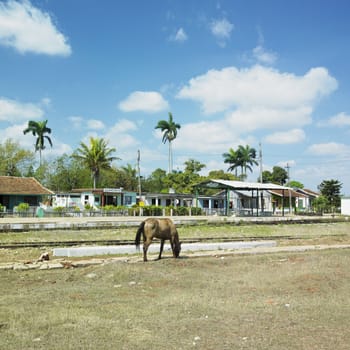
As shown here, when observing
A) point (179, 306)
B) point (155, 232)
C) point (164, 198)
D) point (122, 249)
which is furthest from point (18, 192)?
point (179, 306)

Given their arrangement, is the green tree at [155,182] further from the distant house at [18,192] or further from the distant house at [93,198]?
the distant house at [18,192]

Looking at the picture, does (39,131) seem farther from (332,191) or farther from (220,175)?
(332,191)

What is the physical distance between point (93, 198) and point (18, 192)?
33.4 ft

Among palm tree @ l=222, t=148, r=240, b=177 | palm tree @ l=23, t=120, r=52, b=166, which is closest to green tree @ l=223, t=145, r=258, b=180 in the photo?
palm tree @ l=222, t=148, r=240, b=177

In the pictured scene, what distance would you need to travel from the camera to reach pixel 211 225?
31.5m

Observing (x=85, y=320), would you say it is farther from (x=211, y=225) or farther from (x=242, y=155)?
(x=242, y=155)

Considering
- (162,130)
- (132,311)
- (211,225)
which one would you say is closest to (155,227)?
(132,311)

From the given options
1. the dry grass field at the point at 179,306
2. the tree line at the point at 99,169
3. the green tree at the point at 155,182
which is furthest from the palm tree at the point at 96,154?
the dry grass field at the point at 179,306

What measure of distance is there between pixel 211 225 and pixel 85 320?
25.3 meters

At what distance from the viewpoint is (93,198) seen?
170 ft

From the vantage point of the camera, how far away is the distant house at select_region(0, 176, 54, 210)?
45097 mm

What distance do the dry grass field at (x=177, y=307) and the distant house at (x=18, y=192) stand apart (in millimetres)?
36613

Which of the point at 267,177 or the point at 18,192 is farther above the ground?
the point at 267,177

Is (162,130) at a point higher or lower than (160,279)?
higher
